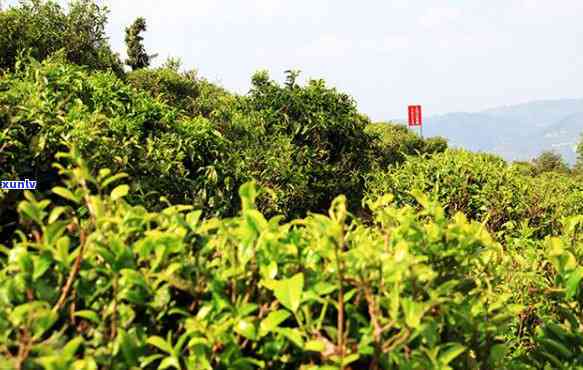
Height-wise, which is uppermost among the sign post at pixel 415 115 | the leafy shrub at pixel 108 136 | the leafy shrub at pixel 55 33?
the sign post at pixel 415 115

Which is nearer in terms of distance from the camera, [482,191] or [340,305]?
[340,305]

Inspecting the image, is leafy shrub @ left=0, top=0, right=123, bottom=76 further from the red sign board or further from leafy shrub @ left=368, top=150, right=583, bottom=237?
the red sign board

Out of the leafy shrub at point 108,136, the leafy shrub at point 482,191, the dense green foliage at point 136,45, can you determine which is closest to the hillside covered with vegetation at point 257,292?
the leafy shrub at point 108,136

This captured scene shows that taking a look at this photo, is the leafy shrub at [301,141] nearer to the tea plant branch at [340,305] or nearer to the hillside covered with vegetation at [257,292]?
the hillside covered with vegetation at [257,292]

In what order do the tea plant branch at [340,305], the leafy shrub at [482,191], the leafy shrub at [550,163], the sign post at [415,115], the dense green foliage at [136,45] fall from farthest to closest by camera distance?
the leafy shrub at [550,163] → the sign post at [415,115] → the dense green foliage at [136,45] → the leafy shrub at [482,191] → the tea plant branch at [340,305]

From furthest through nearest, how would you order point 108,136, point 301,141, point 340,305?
point 301,141 < point 108,136 < point 340,305

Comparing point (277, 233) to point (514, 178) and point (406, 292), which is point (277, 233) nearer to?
point (406, 292)

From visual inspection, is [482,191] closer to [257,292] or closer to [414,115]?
[257,292]

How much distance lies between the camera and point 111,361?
164cm

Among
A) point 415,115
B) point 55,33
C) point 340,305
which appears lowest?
point 340,305

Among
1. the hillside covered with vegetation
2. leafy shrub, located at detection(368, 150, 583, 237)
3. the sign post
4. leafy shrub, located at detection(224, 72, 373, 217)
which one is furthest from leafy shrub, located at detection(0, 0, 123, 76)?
the sign post

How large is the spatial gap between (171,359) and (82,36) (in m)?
15.6

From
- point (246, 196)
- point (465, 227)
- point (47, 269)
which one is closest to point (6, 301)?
point (47, 269)

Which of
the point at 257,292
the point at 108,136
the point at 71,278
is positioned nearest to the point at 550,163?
the point at 108,136
